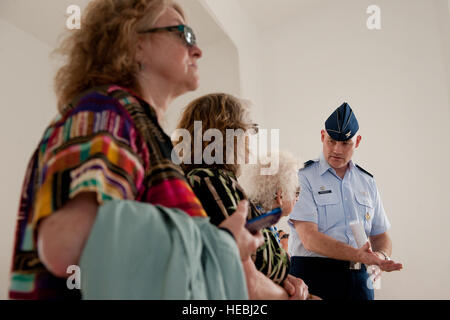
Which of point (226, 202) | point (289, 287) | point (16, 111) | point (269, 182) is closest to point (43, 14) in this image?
point (16, 111)

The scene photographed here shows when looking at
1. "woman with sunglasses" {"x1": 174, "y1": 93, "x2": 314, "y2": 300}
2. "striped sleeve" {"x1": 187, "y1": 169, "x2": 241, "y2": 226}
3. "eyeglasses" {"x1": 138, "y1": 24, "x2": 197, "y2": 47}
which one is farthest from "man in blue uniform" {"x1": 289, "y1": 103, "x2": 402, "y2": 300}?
"eyeglasses" {"x1": 138, "y1": 24, "x2": 197, "y2": 47}

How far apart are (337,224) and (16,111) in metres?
2.76

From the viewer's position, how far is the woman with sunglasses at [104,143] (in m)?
0.70

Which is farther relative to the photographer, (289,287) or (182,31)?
(289,287)

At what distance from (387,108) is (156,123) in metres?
4.22

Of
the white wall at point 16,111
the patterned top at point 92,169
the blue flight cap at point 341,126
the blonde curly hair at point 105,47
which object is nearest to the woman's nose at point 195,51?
the blonde curly hair at point 105,47

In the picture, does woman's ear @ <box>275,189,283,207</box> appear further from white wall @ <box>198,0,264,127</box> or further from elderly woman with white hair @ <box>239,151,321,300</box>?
white wall @ <box>198,0,264,127</box>

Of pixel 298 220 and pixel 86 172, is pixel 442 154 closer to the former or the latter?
pixel 298 220

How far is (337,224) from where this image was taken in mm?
2502

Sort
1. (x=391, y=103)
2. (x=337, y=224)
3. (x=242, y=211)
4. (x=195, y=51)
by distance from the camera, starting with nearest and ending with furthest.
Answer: (x=242, y=211) < (x=195, y=51) < (x=337, y=224) < (x=391, y=103)

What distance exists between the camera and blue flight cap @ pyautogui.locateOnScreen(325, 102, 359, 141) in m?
2.65

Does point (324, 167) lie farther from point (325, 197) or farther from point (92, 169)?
point (92, 169)

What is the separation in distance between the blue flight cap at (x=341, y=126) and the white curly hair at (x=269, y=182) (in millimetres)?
572

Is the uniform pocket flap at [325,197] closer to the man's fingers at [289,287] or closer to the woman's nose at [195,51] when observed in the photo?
the man's fingers at [289,287]
